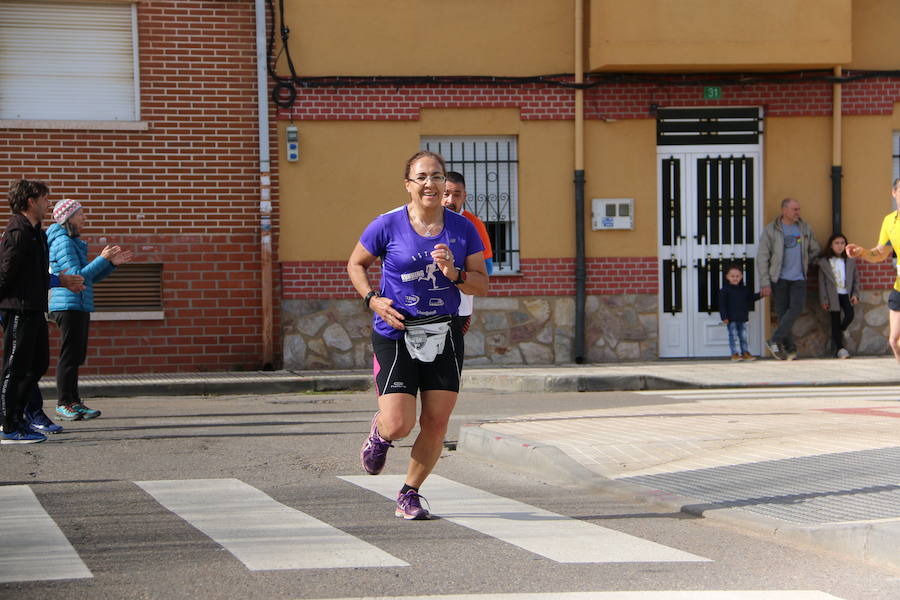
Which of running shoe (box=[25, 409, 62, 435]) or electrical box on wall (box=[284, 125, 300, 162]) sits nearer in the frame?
running shoe (box=[25, 409, 62, 435])

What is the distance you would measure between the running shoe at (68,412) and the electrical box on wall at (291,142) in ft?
19.1

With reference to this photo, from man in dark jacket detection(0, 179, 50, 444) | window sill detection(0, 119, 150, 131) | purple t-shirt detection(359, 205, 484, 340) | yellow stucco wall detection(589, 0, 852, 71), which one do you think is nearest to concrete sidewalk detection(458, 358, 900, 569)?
purple t-shirt detection(359, 205, 484, 340)

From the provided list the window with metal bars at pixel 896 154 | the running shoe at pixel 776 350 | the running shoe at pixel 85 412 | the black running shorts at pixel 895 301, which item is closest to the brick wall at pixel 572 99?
the window with metal bars at pixel 896 154

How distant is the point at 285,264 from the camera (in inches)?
635

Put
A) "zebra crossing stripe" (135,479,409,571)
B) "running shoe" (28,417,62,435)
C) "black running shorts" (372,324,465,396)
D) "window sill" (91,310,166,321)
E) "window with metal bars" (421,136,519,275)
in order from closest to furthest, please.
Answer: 1. "zebra crossing stripe" (135,479,409,571)
2. "black running shorts" (372,324,465,396)
3. "running shoe" (28,417,62,435)
4. "window sill" (91,310,166,321)
5. "window with metal bars" (421,136,519,275)

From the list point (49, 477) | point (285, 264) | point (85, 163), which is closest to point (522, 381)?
point (285, 264)

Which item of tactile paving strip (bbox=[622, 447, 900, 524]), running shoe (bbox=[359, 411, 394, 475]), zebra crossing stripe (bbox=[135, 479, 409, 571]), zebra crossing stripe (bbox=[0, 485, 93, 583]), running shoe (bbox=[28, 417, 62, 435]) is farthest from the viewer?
running shoe (bbox=[28, 417, 62, 435])

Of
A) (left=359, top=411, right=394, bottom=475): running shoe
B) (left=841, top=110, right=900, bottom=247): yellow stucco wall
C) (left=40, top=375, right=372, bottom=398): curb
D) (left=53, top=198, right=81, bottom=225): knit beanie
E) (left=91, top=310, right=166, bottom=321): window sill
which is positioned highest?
(left=841, top=110, right=900, bottom=247): yellow stucco wall

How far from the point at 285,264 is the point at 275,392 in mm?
2288

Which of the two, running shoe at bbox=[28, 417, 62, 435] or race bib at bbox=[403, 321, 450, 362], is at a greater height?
race bib at bbox=[403, 321, 450, 362]

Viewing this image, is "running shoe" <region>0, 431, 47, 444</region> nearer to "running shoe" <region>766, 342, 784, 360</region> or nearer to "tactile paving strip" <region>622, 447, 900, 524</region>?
"tactile paving strip" <region>622, 447, 900, 524</region>

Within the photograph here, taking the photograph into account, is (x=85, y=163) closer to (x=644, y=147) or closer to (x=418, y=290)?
(x=644, y=147)

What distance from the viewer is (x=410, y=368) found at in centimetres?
629

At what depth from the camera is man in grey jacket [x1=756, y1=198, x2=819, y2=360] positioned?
16.4 metres
